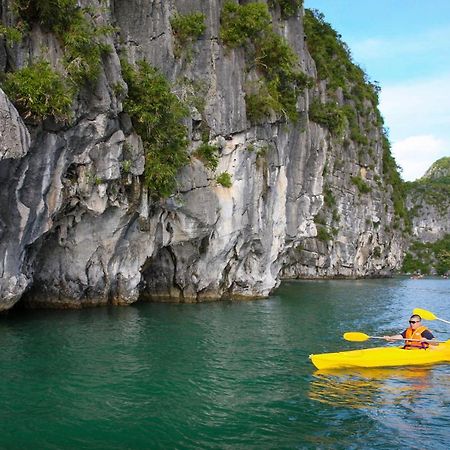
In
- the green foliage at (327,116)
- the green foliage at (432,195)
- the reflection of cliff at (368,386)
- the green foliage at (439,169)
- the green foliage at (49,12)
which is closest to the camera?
the reflection of cliff at (368,386)

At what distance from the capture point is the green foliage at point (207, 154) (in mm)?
22453

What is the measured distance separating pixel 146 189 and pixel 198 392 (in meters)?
10.9

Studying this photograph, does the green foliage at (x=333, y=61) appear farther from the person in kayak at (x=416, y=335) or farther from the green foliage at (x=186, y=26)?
the person in kayak at (x=416, y=335)

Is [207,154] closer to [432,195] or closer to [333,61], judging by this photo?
[333,61]

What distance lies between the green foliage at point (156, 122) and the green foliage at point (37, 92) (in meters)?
3.98

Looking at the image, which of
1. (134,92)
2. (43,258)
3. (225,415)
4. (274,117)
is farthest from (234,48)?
(225,415)

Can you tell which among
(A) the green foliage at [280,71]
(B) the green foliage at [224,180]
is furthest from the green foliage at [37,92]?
(A) the green foliage at [280,71]

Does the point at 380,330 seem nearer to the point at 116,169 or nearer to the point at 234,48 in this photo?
the point at 116,169

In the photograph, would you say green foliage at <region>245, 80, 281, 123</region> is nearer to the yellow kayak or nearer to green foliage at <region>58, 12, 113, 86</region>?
green foliage at <region>58, 12, 113, 86</region>

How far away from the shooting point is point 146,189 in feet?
63.0

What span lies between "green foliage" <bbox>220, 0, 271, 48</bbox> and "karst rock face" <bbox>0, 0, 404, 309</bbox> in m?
0.41

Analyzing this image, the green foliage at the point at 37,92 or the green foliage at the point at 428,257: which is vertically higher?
the green foliage at the point at 37,92

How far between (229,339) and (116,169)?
22.5 feet

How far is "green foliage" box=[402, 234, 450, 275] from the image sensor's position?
83.3m
